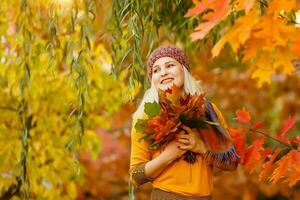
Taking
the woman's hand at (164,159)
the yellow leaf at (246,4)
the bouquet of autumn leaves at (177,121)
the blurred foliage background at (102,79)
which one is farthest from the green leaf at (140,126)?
the yellow leaf at (246,4)

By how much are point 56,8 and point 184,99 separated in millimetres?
1588

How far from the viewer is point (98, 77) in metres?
6.46

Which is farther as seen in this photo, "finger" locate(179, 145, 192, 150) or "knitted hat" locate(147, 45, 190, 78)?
"knitted hat" locate(147, 45, 190, 78)

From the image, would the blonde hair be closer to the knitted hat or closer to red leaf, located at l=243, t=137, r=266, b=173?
the knitted hat

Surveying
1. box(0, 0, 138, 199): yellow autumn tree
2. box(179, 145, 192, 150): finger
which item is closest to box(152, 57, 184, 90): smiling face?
box(179, 145, 192, 150): finger

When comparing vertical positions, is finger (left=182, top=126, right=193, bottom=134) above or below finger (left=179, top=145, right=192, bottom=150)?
above

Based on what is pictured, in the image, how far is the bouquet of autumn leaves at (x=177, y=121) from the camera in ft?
10.8

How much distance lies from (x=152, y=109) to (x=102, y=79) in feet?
10.9

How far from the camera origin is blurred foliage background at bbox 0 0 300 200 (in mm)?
4082

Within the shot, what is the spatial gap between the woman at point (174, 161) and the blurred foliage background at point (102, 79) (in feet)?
1.07

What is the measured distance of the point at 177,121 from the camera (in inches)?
130

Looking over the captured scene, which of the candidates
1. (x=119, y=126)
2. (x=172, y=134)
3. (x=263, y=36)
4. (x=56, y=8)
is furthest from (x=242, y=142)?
(x=119, y=126)

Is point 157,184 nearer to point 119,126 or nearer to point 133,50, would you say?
point 133,50

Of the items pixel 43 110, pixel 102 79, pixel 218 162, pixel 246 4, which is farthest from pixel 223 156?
pixel 43 110
